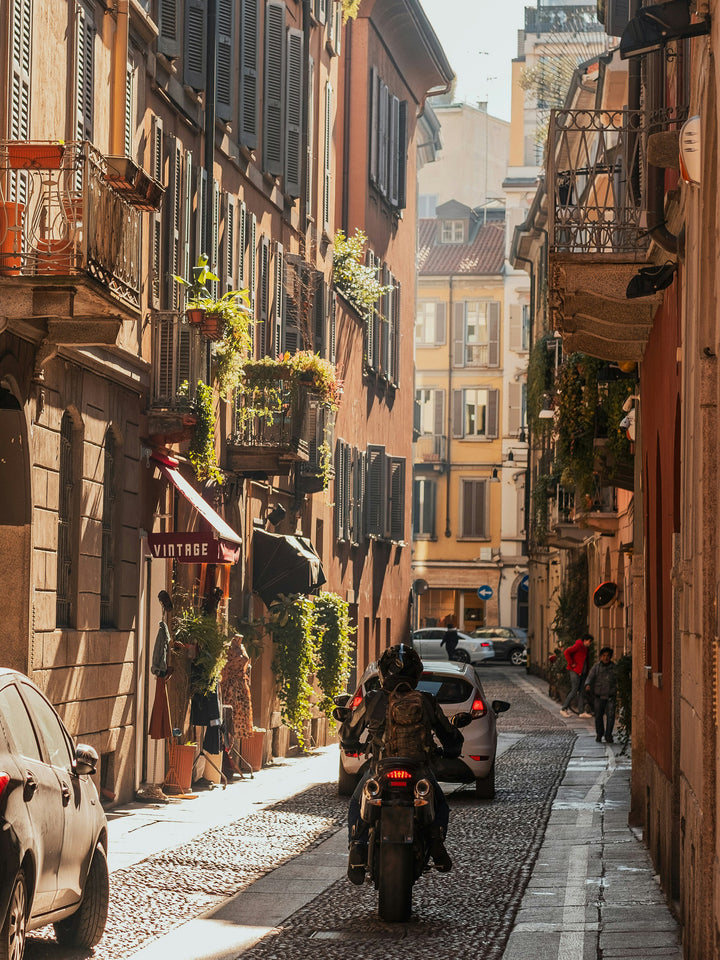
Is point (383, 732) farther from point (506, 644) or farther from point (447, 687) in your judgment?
point (506, 644)

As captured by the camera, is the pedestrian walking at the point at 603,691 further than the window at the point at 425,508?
No

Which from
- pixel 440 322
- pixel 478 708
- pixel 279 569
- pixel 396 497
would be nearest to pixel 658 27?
pixel 478 708

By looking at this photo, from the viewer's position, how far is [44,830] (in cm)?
820

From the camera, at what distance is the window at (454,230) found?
78938mm

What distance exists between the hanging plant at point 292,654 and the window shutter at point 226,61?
6.71 meters

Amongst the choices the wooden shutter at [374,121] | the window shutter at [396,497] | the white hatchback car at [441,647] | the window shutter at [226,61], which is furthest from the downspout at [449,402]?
the window shutter at [226,61]

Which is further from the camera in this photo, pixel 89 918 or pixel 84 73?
pixel 84 73

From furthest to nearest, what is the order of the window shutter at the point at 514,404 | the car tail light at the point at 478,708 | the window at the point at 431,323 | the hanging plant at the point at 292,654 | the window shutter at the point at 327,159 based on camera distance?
the window at the point at 431,323, the window shutter at the point at 514,404, the window shutter at the point at 327,159, the hanging plant at the point at 292,654, the car tail light at the point at 478,708

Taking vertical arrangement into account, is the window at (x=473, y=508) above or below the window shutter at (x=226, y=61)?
below

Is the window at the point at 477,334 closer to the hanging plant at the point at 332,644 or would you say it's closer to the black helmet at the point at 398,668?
the hanging plant at the point at 332,644

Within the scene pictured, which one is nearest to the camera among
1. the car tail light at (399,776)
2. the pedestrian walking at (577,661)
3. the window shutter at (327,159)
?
the car tail light at (399,776)

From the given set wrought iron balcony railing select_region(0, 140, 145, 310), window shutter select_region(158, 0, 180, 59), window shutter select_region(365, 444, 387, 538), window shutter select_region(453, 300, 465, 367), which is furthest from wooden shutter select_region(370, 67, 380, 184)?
window shutter select_region(453, 300, 465, 367)

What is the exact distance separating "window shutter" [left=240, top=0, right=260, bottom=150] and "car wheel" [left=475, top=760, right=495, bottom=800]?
9.38 metres

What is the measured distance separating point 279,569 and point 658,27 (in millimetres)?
15907
